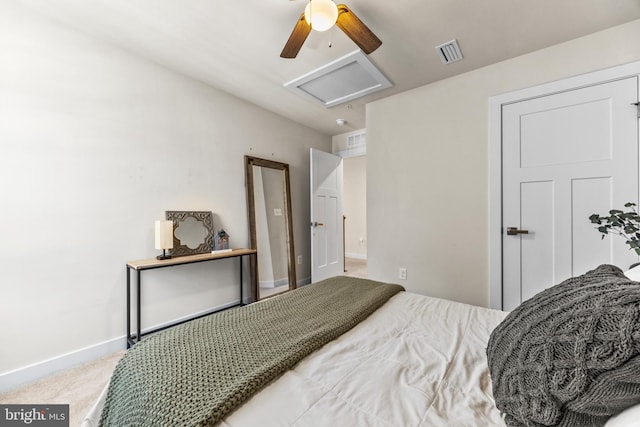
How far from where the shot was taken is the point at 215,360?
2.85ft

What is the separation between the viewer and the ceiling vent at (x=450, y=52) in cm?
206

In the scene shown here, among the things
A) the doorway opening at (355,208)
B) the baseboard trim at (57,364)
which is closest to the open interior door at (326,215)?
the doorway opening at (355,208)

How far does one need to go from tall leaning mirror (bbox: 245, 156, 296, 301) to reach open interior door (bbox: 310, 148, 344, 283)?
374mm

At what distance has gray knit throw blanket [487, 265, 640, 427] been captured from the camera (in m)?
0.49

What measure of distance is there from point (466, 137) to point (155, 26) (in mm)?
2721

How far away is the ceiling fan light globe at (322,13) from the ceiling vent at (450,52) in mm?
1130

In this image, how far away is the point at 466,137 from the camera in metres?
2.48

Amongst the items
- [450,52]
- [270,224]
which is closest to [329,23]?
[450,52]

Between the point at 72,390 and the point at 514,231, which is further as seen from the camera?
the point at 514,231

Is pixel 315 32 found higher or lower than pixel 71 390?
higher

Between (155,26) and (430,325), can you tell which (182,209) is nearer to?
(155,26)

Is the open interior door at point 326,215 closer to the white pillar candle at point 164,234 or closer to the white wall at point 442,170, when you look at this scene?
the white wall at point 442,170

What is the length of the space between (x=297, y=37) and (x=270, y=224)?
2220 mm

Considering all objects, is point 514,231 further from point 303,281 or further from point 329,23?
point 303,281
